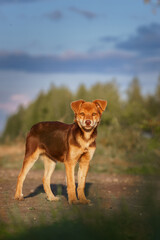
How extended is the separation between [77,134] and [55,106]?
91.4 feet

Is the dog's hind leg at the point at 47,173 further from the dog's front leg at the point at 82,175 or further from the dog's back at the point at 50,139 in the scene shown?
the dog's front leg at the point at 82,175

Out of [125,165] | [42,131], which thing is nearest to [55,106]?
[125,165]

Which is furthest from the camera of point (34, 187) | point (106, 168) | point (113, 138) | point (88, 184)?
point (113, 138)

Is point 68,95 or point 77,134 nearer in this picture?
point 77,134

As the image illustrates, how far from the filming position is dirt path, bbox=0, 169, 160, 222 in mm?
7152

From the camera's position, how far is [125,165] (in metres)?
16.7

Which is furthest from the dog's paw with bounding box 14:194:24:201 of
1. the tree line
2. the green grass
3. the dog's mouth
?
the tree line

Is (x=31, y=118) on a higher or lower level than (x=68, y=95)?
lower

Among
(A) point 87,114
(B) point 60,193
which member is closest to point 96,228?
(B) point 60,193

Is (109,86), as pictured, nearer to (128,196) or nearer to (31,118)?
(31,118)

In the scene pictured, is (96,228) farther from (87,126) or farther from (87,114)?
(87,114)

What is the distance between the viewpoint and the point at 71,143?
777 cm

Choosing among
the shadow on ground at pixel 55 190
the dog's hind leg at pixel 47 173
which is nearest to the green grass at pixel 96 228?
the dog's hind leg at pixel 47 173

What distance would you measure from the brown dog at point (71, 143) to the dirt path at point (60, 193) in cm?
37
